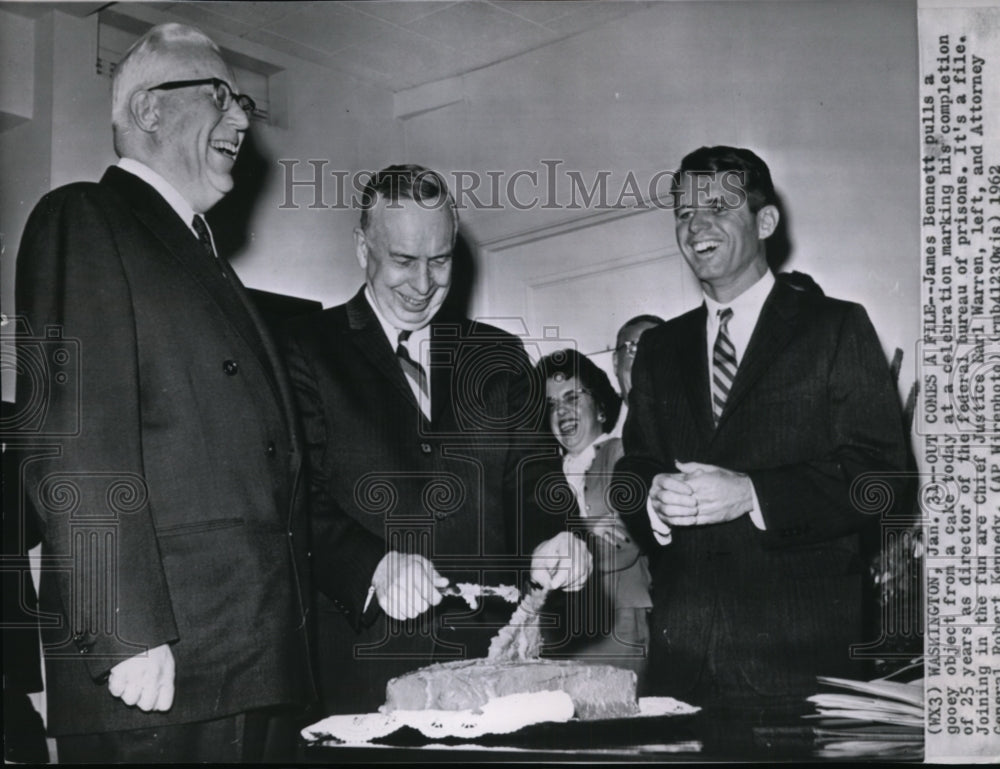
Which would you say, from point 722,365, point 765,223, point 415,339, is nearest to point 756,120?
point 765,223

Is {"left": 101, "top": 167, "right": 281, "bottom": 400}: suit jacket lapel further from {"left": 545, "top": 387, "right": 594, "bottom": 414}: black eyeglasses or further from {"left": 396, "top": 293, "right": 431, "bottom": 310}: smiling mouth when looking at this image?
{"left": 545, "top": 387, "right": 594, "bottom": 414}: black eyeglasses

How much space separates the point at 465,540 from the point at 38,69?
4.88 feet

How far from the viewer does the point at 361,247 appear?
284cm

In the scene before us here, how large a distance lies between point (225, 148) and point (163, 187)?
0.21 metres

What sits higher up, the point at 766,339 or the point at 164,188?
the point at 164,188

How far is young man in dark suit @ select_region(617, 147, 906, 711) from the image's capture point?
266 cm

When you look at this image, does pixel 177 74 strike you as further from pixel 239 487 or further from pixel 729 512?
pixel 729 512

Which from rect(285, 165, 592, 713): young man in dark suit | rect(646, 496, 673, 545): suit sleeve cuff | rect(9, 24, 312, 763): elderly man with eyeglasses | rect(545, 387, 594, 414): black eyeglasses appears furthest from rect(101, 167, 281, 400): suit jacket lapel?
rect(646, 496, 673, 545): suit sleeve cuff

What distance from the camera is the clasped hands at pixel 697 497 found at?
2.67 meters

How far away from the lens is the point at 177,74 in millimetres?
2752

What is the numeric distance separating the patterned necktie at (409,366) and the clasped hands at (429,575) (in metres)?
0.38

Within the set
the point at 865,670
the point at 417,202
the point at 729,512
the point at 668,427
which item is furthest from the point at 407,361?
the point at 865,670

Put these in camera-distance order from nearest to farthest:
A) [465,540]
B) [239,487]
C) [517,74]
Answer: [239,487], [465,540], [517,74]

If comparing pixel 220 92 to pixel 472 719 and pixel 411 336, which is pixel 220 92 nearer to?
pixel 411 336
